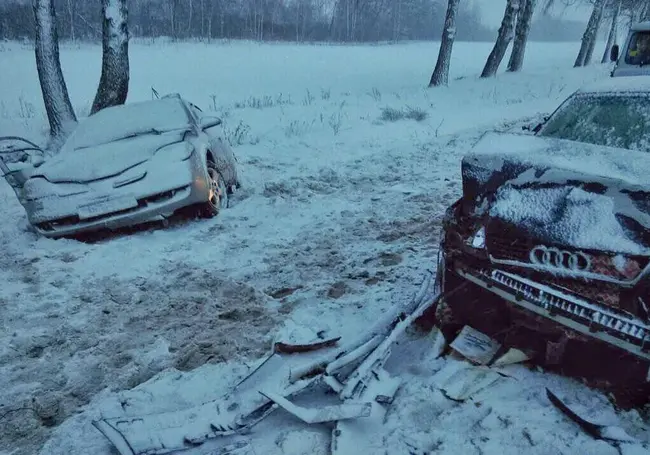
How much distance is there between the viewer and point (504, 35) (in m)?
16.9

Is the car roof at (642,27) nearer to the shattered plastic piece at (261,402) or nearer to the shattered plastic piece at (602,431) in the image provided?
the shattered plastic piece at (261,402)

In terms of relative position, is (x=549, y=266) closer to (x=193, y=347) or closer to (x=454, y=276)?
(x=454, y=276)

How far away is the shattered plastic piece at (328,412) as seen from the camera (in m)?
2.48

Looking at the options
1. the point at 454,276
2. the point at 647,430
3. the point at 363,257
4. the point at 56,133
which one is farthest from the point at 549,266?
the point at 56,133

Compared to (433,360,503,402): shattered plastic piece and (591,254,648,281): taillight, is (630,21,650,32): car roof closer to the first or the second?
(591,254,648,281): taillight

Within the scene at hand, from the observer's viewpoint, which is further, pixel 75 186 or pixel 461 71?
pixel 461 71

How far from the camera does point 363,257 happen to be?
471 centimetres

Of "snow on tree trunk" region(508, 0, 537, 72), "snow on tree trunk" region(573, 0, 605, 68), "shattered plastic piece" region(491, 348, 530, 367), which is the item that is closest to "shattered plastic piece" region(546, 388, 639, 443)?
"shattered plastic piece" region(491, 348, 530, 367)

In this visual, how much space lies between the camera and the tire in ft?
18.6

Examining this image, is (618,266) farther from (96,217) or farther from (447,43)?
(447,43)

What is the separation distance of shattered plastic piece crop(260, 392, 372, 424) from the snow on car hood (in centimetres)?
382

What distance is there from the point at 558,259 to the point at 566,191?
46 cm

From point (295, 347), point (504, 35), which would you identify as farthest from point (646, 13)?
point (295, 347)

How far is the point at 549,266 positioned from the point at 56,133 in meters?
9.56
